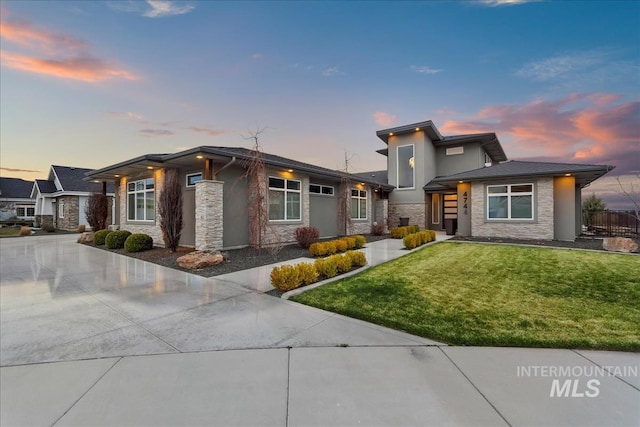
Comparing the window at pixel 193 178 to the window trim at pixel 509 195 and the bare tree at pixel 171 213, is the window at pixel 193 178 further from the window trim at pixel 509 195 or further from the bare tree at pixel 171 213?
the window trim at pixel 509 195

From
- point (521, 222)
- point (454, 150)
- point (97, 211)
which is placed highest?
point (454, 150)

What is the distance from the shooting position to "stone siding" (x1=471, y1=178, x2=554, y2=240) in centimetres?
1259

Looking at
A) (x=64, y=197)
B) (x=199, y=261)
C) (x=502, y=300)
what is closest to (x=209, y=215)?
(x=199, y=261)

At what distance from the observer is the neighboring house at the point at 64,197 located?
Answer: 22.1 meters

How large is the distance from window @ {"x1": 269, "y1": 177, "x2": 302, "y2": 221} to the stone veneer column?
2573 millimetres

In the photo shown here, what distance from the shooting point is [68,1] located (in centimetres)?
760

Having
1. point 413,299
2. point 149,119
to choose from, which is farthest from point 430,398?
point 149,119

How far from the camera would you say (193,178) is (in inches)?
432

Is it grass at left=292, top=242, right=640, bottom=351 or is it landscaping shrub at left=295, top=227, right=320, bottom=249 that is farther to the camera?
landscaping shrub at left=295, top=227, right=320, bottom=249

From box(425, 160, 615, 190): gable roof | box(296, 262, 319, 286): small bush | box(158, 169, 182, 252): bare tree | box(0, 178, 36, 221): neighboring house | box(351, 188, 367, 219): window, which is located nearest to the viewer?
box(296, 262, 319, 286): small bush

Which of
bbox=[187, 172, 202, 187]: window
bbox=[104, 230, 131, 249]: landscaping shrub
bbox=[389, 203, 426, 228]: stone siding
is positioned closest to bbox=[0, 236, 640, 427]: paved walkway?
bbox=[187, 172, 202, 187]: window

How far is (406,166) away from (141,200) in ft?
54.9

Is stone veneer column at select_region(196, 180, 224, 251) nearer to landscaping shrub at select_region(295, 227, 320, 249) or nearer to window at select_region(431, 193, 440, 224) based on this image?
landscaping shrub at select_region(295, 227, 320, 249)

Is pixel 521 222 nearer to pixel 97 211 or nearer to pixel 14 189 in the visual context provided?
pixel 97 211
